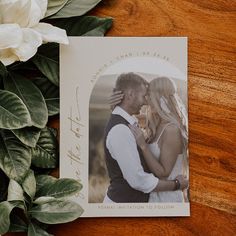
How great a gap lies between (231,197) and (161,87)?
178 millimetres

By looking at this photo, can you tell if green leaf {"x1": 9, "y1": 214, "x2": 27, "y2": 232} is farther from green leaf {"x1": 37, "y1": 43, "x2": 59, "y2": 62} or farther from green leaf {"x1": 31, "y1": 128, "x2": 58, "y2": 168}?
green leaf {"x1": 37, "y1": 43, "x2": 59, "y2": 62}

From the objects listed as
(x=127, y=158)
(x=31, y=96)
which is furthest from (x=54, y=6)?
(x=127, y=158)

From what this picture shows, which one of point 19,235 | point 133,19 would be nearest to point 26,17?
point 133,19

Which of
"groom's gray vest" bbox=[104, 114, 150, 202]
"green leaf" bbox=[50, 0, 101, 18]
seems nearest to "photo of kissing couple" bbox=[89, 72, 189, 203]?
"groom's gray vest" bbox=[104, 114, 150, 202]

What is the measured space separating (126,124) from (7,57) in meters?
0.18

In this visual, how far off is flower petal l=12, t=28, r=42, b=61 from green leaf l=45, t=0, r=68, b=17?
0.15 feet

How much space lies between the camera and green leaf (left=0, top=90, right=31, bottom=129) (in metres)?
0.58

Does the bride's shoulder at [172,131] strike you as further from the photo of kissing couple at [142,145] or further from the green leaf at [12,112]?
the green leaf at [12,112]

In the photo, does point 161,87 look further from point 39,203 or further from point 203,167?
point 39,203

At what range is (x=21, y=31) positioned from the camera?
59 cm

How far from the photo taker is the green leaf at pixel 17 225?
1.99 feet

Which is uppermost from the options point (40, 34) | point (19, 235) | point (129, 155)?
point (40, 34)

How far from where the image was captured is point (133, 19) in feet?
2.16

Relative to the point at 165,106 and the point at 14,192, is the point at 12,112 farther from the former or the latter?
the point at 165,106
